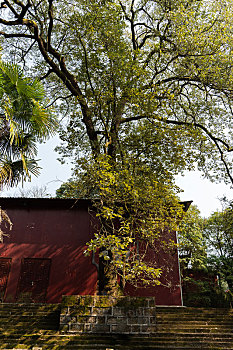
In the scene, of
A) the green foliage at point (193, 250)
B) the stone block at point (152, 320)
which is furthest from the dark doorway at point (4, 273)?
the green foliage at point (193, 250)

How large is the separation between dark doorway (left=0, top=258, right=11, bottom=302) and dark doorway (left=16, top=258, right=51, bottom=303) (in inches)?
20.3

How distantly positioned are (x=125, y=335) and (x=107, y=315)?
52 cm

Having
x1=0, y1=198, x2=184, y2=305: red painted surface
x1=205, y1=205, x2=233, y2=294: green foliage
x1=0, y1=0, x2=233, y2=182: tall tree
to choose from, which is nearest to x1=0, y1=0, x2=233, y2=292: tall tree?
x1=0, y1=0, x2=233, y2=182: tall tree

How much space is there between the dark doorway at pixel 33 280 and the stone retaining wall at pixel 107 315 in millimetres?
5408

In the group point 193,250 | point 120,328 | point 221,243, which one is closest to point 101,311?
point 120,328

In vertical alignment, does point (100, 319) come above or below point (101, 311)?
below

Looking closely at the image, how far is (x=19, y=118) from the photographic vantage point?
23.1 ft

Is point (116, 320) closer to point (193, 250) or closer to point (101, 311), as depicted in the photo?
point (101, 311)

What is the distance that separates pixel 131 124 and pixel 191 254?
375 inches

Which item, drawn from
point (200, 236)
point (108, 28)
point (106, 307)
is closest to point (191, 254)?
point (200, 236)

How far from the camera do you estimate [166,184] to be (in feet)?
29.9

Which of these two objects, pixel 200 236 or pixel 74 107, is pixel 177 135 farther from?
pixel 200 236

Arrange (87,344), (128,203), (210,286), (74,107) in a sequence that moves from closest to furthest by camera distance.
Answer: (87,344)
(128,203)
(74,107)
(210,286)

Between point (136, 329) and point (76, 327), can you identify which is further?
point (136, 329)
